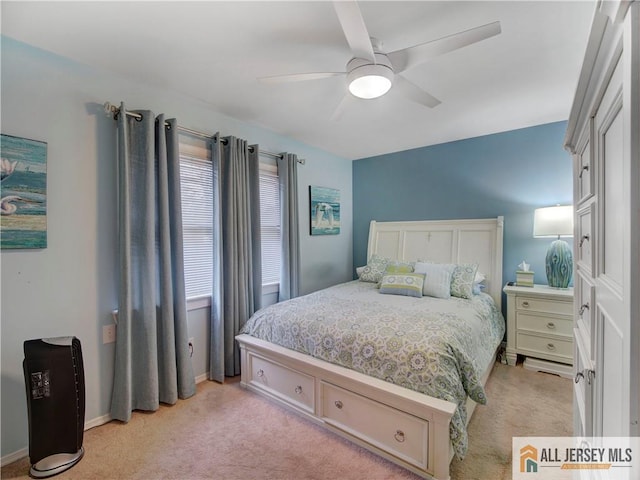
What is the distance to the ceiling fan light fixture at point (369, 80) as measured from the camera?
65.3 inches

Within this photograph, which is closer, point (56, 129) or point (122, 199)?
point (56, 129)

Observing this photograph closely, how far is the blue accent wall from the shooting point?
3121mm

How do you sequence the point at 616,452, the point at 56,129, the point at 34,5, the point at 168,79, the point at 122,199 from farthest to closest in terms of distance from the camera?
1. the point at 168,79
2. the point at 122,199
3. the point at 56,129
4. the point at 34,5
5. the point at 616,452

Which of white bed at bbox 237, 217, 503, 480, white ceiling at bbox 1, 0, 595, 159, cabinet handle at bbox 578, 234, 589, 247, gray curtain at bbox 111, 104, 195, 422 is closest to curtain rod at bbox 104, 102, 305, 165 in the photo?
gray curtain at bbox 111, 104, 195, 422

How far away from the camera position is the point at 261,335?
8.15 feet

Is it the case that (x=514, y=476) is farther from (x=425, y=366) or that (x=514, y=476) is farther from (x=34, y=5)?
(x=34, y=5)

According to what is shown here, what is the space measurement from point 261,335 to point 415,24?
2402 millimetres

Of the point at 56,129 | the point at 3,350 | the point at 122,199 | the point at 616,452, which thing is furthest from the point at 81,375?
the point at 616,452

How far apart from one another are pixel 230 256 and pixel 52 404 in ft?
4.85

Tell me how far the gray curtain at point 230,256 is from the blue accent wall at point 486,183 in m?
2.16

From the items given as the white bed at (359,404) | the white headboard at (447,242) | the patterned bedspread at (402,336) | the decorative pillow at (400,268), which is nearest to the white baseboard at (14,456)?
the white bed at (359,404)

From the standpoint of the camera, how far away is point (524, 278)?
3.09 metres

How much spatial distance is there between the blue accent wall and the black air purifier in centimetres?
366

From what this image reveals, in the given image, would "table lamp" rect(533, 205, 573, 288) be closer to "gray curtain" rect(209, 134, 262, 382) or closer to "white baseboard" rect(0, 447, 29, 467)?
"gray curtain" rect(209, 134, 262, 382)
